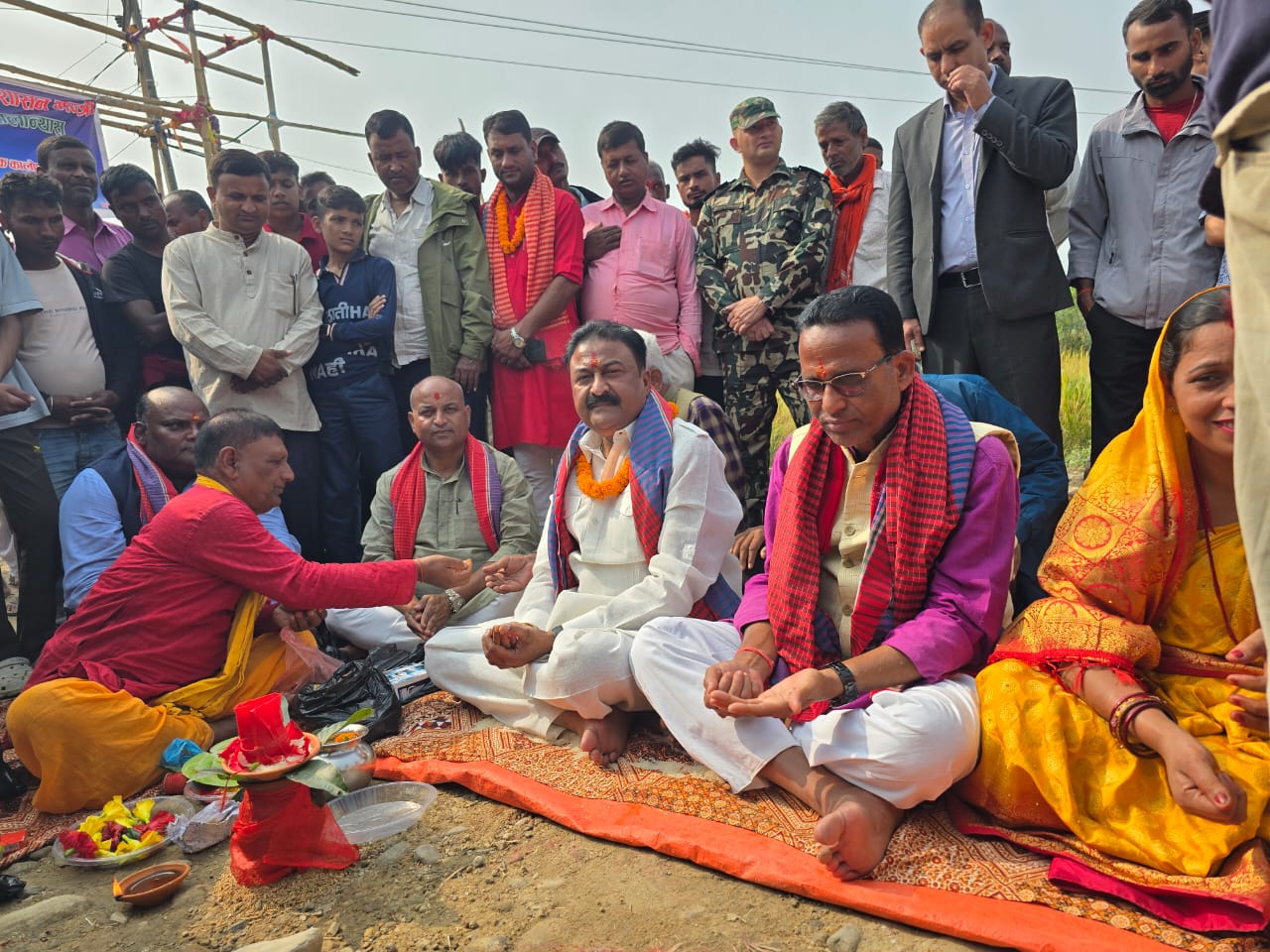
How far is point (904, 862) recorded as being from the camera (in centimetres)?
247

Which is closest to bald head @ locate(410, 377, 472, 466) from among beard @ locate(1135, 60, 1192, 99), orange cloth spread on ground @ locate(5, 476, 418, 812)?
orange cloth spread on ground @ locate(5, 476, 418, 812)

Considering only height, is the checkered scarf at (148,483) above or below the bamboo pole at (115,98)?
below

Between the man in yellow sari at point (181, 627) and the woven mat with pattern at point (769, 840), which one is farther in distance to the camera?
the man in yellow sari at point (181, 627)

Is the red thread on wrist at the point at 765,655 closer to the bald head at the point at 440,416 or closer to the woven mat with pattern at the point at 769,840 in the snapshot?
the woven mat with pattern at the point at 769,840

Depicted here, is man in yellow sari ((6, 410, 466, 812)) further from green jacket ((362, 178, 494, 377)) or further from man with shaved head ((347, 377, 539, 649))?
green jacket ((362, 178, 494, 377))

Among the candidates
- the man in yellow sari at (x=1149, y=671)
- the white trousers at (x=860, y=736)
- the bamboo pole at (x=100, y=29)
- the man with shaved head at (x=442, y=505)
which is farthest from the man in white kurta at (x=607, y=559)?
the bamboo pole at (x=100, y=29)

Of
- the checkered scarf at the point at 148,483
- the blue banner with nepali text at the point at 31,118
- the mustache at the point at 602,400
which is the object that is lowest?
the checkered scarf at the point at 148,483

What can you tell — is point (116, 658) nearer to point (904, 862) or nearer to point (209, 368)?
point (209, 368)

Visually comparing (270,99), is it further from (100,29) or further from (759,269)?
(759,269)

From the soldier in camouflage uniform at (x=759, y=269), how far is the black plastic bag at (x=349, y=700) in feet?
7.33

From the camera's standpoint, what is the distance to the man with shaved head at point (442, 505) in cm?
486

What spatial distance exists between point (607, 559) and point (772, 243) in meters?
2.25

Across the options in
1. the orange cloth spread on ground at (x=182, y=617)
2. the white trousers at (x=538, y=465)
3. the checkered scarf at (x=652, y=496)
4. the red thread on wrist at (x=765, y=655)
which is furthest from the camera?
the white trousers at (x=538, y=465)

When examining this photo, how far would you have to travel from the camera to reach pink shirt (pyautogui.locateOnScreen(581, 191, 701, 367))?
538cm
